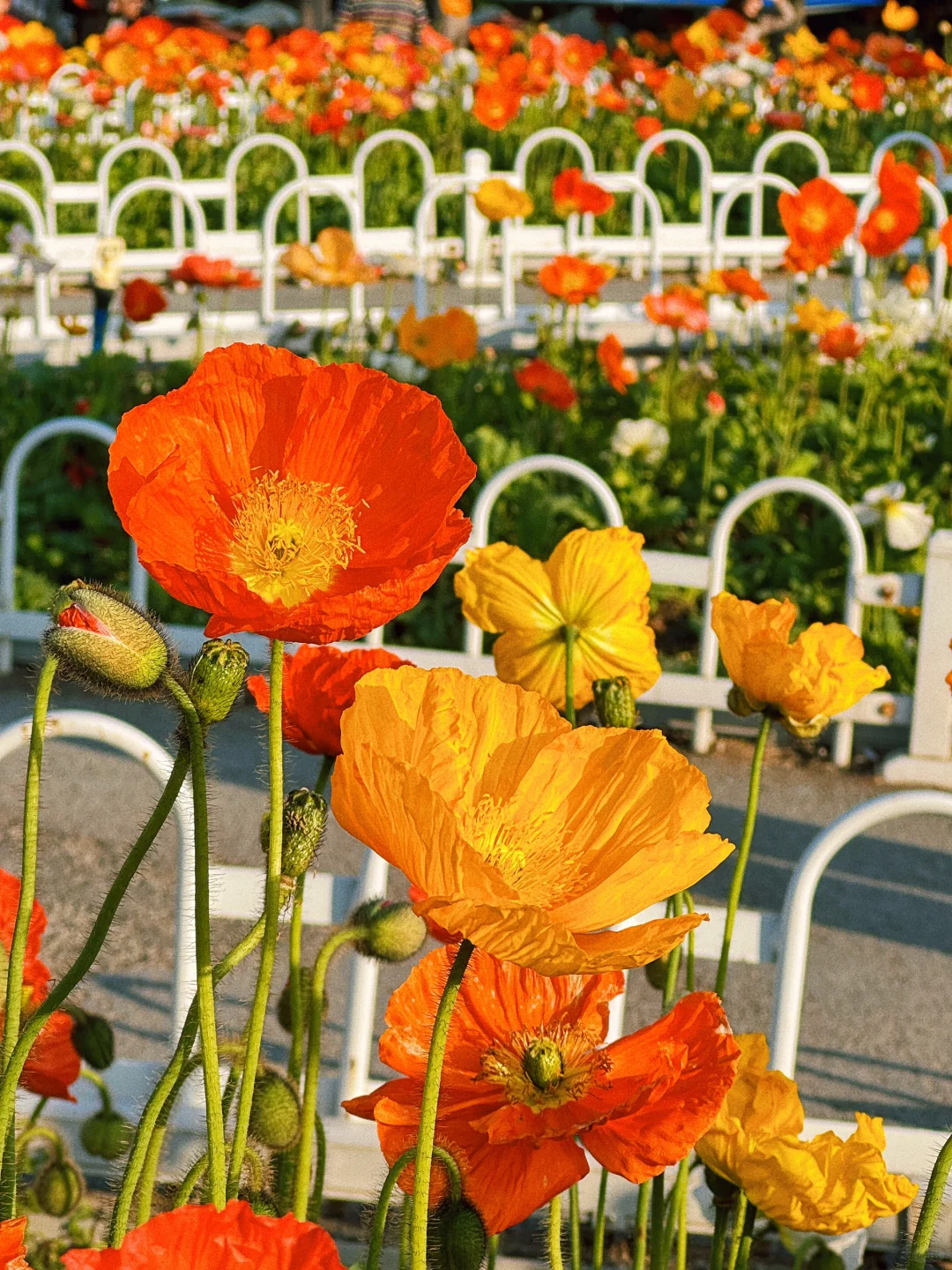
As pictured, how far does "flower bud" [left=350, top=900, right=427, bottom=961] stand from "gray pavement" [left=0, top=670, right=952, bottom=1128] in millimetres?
1675

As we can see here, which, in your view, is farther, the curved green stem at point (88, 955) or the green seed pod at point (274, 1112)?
the green seed pod at point (274, 1112)

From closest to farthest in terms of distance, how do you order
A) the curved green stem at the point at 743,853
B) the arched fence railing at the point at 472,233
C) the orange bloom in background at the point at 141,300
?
1. the curved green stem at the point at 743,853
2. the orange bloom in background at the point at 141,300
3. the arched fence railing at the point at 472,233

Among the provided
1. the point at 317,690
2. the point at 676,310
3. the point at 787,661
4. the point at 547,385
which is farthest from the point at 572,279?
the point at 317,690

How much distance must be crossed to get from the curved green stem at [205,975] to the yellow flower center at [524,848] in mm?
95

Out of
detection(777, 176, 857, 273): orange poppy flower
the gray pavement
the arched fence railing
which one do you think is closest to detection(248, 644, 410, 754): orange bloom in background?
the gray pavement

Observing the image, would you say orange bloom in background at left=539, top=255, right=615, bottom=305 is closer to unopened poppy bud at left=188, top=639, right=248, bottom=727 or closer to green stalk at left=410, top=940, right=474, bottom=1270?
unopened poppy bud at left=188, top=639, right=248, bottom=727

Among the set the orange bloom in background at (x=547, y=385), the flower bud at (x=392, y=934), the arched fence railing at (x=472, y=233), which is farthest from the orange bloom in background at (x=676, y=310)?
the flower bud at (x=392, y=934)

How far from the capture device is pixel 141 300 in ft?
14.9

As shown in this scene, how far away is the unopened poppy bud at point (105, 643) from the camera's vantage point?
61 centimetres

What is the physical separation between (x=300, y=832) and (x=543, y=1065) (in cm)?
13

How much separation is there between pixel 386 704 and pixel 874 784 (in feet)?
12.1

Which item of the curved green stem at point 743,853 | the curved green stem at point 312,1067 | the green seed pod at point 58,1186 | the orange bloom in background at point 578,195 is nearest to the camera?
the curved green stem at point 312,1067

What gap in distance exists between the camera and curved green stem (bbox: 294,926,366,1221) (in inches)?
28.1

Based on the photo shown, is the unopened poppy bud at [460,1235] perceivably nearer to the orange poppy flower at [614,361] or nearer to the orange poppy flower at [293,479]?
the orange poppy flower at [293,479]
